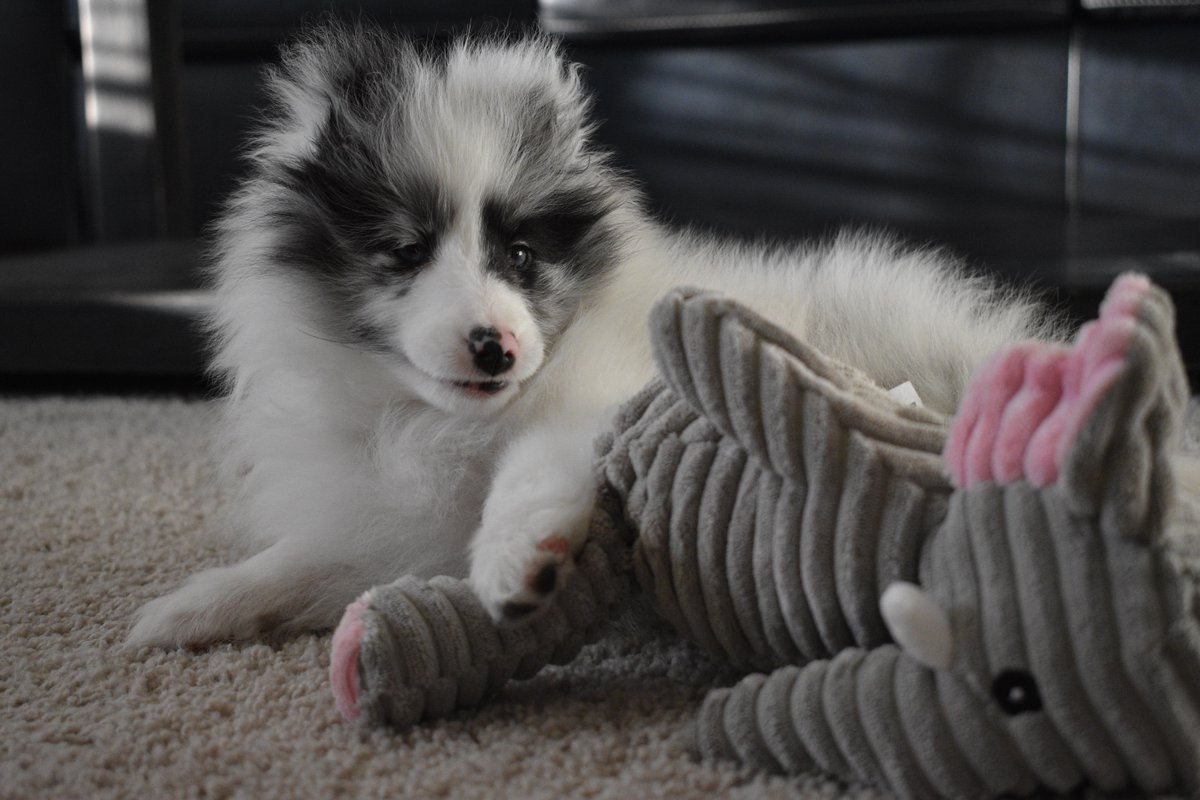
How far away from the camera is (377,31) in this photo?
1405 mm

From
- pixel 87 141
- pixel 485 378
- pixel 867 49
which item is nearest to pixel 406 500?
pixel 485 378

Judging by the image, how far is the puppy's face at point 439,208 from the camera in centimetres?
111

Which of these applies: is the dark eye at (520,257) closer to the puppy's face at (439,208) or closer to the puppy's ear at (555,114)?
the puppy's face at (439,208)

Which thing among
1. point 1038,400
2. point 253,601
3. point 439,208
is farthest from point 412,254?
point 1038,400

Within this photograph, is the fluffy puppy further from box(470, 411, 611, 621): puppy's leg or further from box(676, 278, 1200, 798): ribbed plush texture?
box(676, 278, 1200, 798): ribbed plush texture

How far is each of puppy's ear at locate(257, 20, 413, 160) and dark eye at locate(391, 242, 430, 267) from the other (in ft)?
0.55

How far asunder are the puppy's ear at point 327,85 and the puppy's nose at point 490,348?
12.7 inches

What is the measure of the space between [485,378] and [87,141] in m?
3.44

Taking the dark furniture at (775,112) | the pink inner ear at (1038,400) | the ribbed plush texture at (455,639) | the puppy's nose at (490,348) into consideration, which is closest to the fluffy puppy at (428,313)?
the puppy's nose at (490,348)

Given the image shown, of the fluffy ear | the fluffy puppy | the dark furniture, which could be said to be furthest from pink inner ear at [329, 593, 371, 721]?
the dark furniture

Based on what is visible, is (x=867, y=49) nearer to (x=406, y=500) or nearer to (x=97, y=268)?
(x=97, y=268)

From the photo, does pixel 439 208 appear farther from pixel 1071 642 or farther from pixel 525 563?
pixel 1071 642

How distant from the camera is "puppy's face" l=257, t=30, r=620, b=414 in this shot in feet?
3.65

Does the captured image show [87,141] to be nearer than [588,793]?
No
